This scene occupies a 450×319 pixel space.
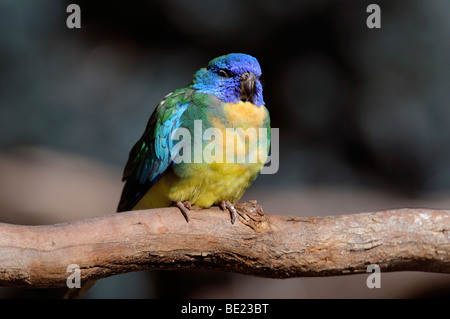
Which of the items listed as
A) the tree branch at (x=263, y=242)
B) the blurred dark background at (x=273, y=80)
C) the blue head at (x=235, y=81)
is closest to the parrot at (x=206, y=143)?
the blue head at (x=235, y=81)

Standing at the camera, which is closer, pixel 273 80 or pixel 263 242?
pixel 263 242

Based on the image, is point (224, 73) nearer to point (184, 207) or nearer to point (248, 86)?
point (248, 86)

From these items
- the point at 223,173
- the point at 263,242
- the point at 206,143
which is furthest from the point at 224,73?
the point at 263,242

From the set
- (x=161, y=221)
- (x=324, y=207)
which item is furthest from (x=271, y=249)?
(x=324, y=207)

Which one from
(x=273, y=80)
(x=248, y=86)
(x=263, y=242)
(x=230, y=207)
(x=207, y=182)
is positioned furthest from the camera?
(x=273, y=80)
